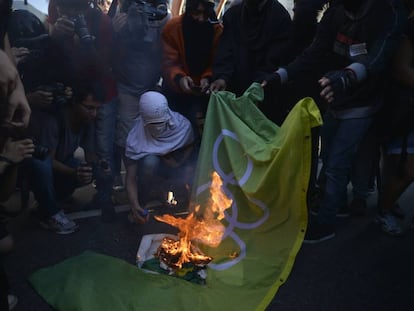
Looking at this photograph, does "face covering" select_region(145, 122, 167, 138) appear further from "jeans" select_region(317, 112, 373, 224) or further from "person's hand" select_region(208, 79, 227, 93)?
"jeans" select_region(317, 112, 373, 224)

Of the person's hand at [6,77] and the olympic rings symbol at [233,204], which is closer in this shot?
the person's hand at [6,77]

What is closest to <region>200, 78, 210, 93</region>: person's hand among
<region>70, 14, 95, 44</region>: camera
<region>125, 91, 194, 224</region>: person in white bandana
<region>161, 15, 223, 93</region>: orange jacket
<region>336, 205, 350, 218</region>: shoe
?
<region>161, 15, 223, 93</region>: orange jacket

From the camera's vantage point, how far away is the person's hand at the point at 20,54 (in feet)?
10.4

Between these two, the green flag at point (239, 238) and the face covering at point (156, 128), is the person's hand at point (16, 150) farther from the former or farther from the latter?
the face covering at point (156, 128)

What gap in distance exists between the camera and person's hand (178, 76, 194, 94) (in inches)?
142

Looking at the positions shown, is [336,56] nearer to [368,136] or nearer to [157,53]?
[368,136]

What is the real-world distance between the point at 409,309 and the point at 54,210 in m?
2.94

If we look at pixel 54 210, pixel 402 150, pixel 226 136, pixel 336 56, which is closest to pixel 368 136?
pixel 402 150

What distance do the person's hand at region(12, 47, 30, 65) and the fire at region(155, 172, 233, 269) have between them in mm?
1818

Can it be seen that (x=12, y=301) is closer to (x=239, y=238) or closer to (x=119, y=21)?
(x=239, y=238)

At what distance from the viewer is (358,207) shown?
4051 millimetres

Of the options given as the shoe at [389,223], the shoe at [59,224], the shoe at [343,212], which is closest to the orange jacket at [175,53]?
the shoe at [59,224]

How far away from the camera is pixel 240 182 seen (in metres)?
2.76

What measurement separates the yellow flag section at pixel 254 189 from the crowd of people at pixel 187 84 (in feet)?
1.87
